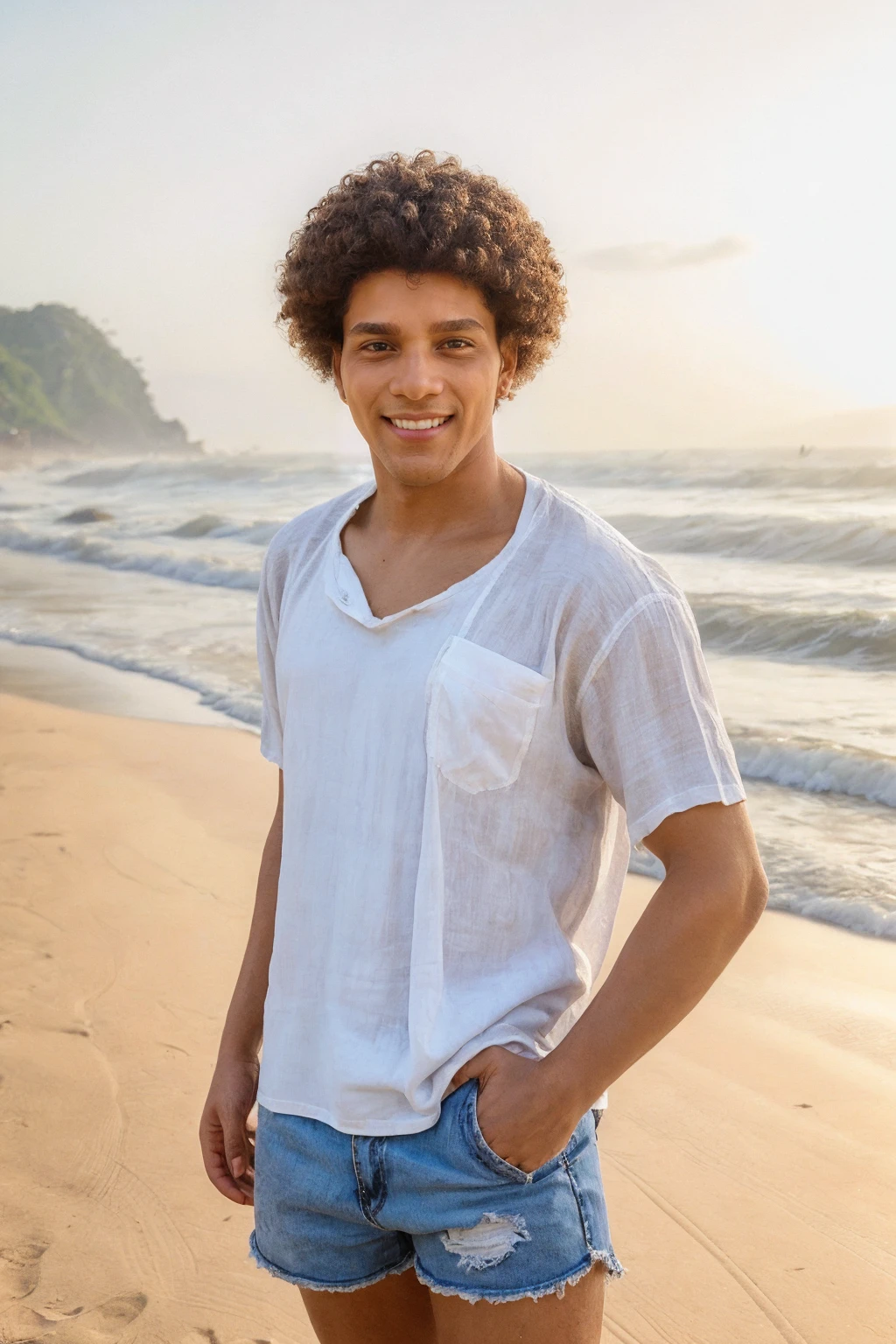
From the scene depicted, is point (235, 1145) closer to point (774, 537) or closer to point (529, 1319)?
point (529, 1319)

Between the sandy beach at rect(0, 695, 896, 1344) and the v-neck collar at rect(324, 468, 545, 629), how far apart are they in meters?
1.89

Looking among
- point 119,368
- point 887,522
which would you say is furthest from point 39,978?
point 119,368

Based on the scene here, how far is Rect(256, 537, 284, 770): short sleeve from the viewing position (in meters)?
1.96

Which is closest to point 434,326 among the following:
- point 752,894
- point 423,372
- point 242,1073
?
point 423,372

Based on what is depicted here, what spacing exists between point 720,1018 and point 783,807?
2349 millimetres

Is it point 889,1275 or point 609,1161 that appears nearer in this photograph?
point 889,1275

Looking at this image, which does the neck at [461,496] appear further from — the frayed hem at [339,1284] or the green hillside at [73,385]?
the green hillside at [73,385]

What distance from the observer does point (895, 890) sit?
17.5 ft

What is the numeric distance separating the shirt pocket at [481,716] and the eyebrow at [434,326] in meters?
0.44

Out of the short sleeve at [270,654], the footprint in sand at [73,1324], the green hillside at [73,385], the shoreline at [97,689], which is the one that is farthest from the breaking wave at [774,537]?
the green hillside at [73,385]

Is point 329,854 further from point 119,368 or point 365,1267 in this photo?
point 119,368

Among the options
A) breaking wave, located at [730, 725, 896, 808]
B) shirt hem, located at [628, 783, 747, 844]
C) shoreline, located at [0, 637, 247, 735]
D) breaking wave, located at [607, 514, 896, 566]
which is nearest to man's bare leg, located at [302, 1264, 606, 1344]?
shirt hem, located at [628, 783, 747, 844]

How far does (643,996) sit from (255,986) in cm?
74

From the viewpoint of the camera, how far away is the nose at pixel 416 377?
64.2 inches
